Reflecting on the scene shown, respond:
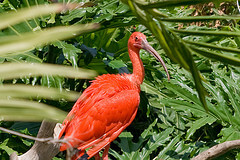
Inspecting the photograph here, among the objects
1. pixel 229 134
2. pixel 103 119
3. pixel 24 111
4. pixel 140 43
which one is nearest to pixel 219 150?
pixel 229 134

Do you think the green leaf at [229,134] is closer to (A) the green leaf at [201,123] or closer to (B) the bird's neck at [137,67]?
(A) the green leaf at [201,123]

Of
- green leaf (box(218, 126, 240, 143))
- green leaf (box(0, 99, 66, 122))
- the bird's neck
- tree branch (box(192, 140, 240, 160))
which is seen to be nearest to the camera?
green leaf (box(0, 99, 66, 122))

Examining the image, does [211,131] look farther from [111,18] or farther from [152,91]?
[111,18]

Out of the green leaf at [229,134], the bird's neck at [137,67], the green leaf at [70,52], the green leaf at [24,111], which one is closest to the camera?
the green leaf at [24,111]

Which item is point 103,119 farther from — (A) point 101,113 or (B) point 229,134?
(B) point 229,134

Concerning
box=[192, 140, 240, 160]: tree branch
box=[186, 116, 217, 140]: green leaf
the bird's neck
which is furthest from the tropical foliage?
box=[192, 140, 240, 160]: tree branch

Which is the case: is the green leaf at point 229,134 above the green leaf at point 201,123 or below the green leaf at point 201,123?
below

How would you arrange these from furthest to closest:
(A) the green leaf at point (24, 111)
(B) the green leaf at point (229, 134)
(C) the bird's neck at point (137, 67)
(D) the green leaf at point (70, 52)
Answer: (C) the bird's neck at point (137, 67)
(B) the green leaf at point (229, 134)
(D) the green leaf at point (70, 52)
(A) the green leaf at point (24, 111)

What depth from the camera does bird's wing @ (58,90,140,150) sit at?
9.52 feet

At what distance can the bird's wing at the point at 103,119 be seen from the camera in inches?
114

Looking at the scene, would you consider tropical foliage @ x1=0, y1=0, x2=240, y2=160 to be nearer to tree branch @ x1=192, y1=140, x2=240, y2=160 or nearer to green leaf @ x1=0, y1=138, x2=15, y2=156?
green leaf @ x1=0, y1=138, x2=15, y2=156

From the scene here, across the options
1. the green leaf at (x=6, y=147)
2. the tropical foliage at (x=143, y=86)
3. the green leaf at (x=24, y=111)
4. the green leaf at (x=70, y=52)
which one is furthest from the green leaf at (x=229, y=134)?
the green leaf at (x=24, y=111)

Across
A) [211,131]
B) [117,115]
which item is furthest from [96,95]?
[211,131]

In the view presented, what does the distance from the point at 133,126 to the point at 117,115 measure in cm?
101
